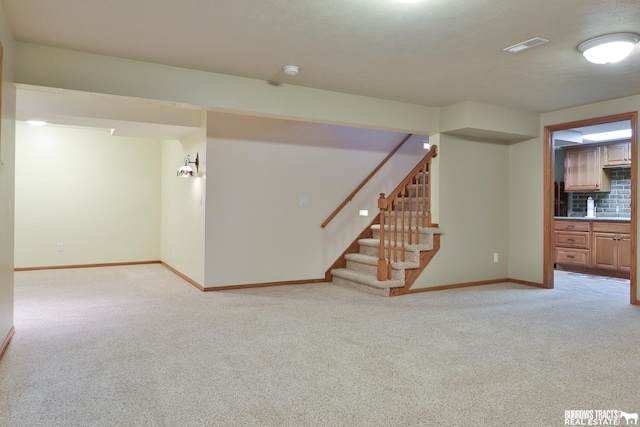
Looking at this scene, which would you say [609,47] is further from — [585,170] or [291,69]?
[585,170]

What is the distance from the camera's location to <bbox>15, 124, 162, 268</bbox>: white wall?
664 centimetres

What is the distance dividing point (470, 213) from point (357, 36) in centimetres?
322

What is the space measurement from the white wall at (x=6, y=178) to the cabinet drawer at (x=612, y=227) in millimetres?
7199

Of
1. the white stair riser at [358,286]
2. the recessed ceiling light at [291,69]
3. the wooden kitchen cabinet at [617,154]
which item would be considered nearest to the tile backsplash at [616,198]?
the wooden kitchen cabinet at [617,154]

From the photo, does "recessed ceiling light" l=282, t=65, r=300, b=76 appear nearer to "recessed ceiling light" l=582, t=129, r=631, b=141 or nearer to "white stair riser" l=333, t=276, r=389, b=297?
"white stair riser" l=333, t=276, r=389, b=297

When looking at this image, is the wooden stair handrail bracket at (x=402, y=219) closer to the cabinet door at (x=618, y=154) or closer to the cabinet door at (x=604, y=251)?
the cabinet door at (x=604, y=251)

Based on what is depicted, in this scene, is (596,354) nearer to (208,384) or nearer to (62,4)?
(208,384)

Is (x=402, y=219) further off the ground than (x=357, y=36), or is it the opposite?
(x=357, y=36)

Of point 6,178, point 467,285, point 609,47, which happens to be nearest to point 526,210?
point 467,285

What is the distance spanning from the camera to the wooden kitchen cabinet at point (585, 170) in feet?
23.0

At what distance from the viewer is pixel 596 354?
2863mm

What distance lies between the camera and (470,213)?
5.45m

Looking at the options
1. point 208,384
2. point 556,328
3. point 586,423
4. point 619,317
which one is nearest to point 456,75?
Answer: point 556,328

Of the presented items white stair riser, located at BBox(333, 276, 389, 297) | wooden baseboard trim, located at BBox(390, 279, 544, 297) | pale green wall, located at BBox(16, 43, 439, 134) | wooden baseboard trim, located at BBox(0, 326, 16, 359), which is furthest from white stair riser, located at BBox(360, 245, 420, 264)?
wooden baseboard trim, located at BBox(0, 326, 16, 359)
